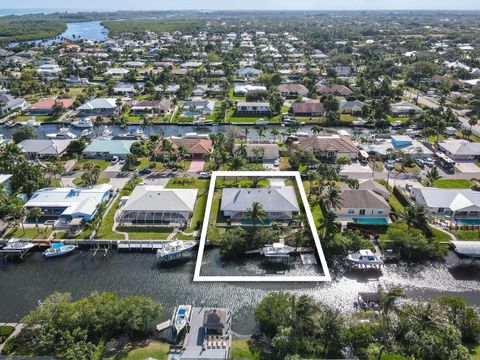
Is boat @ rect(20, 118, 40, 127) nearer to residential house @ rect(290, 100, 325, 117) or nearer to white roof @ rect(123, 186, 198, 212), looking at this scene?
white roof @ rect(123, 186, 198, 212)

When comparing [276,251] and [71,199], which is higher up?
[71,199]

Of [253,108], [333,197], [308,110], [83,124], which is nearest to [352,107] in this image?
[308,110]

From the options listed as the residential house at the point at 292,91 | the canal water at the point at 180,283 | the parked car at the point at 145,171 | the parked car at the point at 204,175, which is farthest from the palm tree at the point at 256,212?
the residential house at the point at 292,91

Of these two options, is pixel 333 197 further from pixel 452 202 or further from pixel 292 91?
pixel 292 91

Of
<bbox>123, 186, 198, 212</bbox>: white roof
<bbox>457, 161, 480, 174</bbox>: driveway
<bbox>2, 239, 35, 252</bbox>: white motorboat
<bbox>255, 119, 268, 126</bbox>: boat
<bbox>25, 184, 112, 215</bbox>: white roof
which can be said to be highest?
<bbox>123, 186, 198, 212</bbox>: white roof

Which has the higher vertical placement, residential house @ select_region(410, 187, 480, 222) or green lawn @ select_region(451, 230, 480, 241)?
residential house @ select_region(410, 187, 480, 222)

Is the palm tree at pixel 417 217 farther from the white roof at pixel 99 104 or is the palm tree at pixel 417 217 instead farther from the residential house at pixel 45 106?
the residential house at pixel 45 106

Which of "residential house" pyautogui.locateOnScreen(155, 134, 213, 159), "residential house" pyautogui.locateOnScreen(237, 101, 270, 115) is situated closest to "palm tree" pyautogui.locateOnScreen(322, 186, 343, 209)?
"residential house" pyautogui.locateOnScreen(155, 134, 213, 159)
